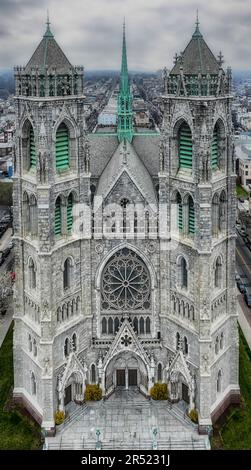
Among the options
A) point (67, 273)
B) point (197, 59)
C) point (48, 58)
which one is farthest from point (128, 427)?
point (48, 58)

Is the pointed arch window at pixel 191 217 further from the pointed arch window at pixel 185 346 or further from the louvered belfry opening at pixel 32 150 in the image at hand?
the louvered belfry opening at pixel 32 150

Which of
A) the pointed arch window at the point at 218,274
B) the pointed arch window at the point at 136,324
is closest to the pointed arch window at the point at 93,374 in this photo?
the pointed arch window at the point at 136,324

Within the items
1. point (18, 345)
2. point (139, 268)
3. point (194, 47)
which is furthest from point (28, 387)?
point (194, 47)

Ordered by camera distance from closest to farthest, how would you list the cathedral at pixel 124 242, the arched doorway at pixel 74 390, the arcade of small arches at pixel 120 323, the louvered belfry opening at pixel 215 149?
the cathedral at pixel 124 242
the louvered belfry opening at pixel 215 149
the arched doorway at pixel 74 390
the arcade of small arches at pixel 120 323

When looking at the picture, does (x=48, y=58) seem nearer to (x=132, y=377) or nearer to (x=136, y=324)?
(x=136, y=324)

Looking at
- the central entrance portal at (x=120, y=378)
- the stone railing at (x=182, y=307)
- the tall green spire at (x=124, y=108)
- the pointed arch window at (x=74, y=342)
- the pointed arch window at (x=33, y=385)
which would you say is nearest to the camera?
the stone railing at (x=182, y=307)
